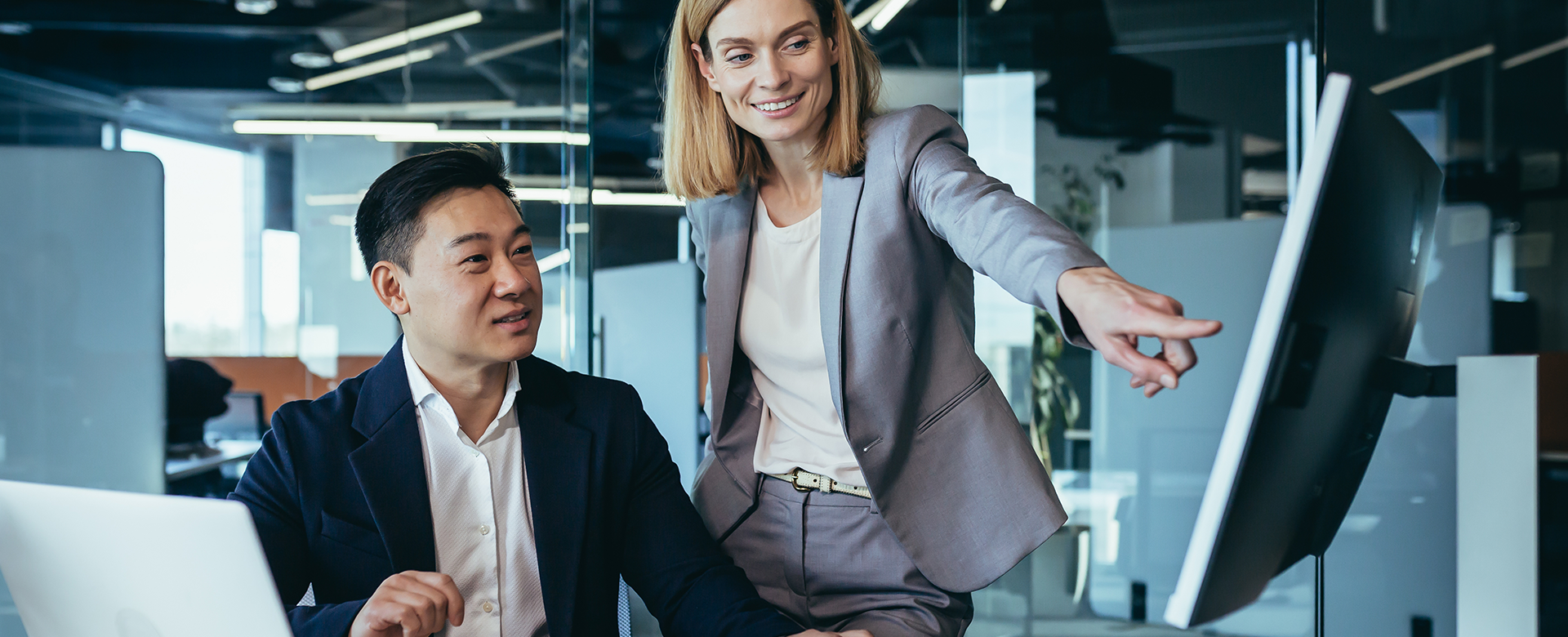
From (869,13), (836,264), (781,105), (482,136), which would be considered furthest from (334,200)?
(836,264)

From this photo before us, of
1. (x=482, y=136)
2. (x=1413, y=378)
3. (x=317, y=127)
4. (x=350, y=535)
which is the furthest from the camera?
(x=317, y=127)

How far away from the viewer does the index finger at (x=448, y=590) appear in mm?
977

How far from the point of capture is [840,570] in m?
1.36

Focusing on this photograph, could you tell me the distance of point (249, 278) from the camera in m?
3.88

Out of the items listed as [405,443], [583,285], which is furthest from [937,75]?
[405,443]

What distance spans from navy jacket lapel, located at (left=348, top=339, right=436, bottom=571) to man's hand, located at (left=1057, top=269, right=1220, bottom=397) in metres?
0.86

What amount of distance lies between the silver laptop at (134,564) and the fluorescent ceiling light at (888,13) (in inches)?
112

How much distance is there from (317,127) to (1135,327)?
159 inches

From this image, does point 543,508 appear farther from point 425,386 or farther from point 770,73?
point 770,73

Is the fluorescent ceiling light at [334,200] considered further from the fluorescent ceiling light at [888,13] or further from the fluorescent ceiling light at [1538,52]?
the fluorescent ceiling light at [1538,52]

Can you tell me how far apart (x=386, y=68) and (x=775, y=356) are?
3301 mm

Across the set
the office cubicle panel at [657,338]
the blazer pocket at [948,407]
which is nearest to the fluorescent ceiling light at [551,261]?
the office cubicle panel at [657,338]

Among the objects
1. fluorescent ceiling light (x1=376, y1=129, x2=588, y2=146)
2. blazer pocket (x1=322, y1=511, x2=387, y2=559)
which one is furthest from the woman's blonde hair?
fluorescent ceiling light (x1=376, y1=129, x2=588, y2=146)

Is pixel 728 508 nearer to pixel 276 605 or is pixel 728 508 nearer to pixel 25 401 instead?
pixel 276 605
